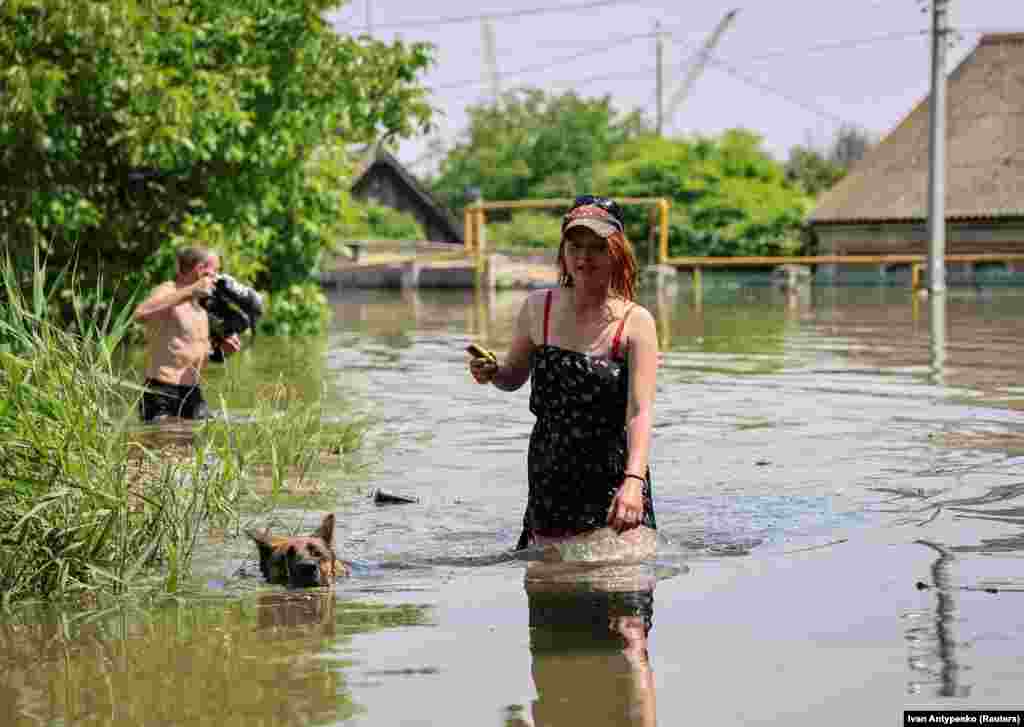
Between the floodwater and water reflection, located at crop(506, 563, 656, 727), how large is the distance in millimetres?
13

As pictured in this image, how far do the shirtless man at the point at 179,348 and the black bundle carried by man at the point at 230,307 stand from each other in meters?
0.08

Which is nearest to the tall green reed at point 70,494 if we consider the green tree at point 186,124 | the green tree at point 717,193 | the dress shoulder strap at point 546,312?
the dress shoulder strap at point 546,312

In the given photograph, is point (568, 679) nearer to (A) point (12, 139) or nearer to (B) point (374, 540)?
(B) point (374, 540)

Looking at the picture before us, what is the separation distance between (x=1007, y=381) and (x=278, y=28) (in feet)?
32.6

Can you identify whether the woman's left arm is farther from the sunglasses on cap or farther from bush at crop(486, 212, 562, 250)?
bush at crop(486, 212, 562, 250)

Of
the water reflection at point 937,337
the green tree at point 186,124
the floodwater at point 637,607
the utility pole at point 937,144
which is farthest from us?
the utility pole at point 937,144

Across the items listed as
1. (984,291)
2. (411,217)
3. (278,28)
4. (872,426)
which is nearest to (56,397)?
(872,426)

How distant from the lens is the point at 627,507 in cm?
642

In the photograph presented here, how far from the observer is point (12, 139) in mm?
18234

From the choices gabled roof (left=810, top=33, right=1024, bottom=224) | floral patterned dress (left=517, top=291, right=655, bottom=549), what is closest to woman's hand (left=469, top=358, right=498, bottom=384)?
floral patterned dress (left=517, top=291, right=655, bottom=549)

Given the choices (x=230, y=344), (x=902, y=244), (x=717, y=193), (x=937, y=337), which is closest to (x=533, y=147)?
(x=717, y=193)

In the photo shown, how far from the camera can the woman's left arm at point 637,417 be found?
6441 mm

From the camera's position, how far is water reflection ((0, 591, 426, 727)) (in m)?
5.03

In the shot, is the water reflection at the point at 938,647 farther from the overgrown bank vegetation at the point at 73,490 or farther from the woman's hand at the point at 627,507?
the overgrown bank vegetation at the point at 73,490
